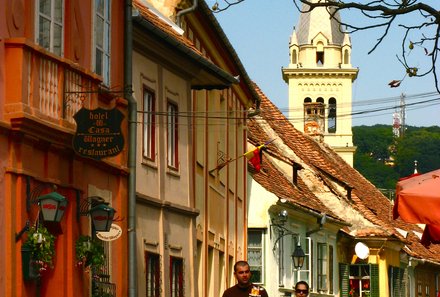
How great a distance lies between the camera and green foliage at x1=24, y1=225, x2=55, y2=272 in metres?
16.4

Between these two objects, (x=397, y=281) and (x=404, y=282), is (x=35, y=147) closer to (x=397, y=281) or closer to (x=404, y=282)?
(x=397, y=281)

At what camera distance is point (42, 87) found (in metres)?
17.2

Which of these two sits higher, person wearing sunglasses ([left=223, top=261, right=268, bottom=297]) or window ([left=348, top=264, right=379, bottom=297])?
window ([left=348, top=264, right=379, bottom=297])

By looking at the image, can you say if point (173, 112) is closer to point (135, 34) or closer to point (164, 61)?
point (164, 61)

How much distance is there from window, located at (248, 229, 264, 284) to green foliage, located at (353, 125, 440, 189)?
93.7 metres

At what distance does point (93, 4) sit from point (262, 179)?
2277cm

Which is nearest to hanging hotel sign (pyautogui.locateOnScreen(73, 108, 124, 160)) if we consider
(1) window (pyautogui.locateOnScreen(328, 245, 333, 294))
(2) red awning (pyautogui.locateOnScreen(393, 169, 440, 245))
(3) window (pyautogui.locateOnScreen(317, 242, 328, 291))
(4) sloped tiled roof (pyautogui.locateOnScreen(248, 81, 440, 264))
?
(2) red awning (pyautogui.locateOnScreen(393, 169, 440, 245))

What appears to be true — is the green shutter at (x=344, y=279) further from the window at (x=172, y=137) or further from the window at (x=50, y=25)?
the window at (x=50, y=25)

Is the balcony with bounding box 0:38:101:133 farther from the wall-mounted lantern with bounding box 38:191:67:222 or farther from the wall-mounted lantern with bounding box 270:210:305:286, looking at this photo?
the wall-mounted lantern with bounding box 270:210:305:286

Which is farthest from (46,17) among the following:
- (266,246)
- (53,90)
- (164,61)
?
(266,246)

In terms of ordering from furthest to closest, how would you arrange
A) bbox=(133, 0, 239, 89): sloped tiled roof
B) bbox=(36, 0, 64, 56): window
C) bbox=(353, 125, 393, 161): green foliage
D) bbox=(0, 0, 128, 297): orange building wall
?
bbox=(353, 125, 393, 161): green foliage, bbox=(133, 0, 239, 89): sloped tiled roof, bbox=(36, 0, 64, 56): window, bbox=(0, 0, 128, 297): orange building wall

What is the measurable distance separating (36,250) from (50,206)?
517 millimetres

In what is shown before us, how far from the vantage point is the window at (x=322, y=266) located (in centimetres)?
4837

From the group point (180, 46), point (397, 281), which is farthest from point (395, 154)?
point (180, 46)
